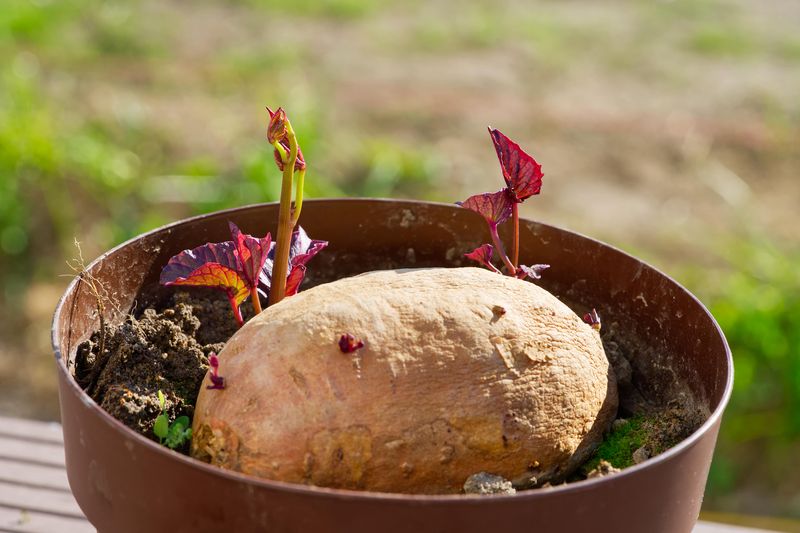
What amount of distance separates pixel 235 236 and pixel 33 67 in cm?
421

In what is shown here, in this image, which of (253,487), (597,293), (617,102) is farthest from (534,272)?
(617,102)

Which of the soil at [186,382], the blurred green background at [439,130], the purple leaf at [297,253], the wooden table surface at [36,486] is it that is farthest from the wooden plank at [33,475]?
the blurred green background at [439,130]

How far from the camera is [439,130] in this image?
4812 mm

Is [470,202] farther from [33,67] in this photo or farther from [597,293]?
[33,67]

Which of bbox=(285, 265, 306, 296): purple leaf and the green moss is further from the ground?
bbox=(285, 265, 306, 296): purple leaf

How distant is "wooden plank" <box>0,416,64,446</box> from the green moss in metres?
1.23

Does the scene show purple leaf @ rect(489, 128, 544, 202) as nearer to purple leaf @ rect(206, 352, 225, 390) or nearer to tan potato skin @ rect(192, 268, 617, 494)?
tan potato skin @ rect(192, 268, 617, 494)

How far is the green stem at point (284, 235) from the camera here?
53.7 inches

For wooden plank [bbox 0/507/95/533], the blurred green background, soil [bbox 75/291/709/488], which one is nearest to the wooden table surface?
wooden plank [bbox 0/507/95/533]

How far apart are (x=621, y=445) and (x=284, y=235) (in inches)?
23.7

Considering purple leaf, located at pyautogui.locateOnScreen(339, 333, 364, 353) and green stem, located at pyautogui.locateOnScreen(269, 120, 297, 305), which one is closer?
purple leaf, located at pyautogui.locateOnScreen(339, 333, 364, 353)

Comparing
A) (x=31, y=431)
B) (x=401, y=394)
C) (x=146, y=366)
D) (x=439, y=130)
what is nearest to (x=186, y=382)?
(x=146, y=366)

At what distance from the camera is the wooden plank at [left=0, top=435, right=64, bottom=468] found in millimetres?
1956

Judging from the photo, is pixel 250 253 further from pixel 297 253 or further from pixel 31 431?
pixel 31 431
